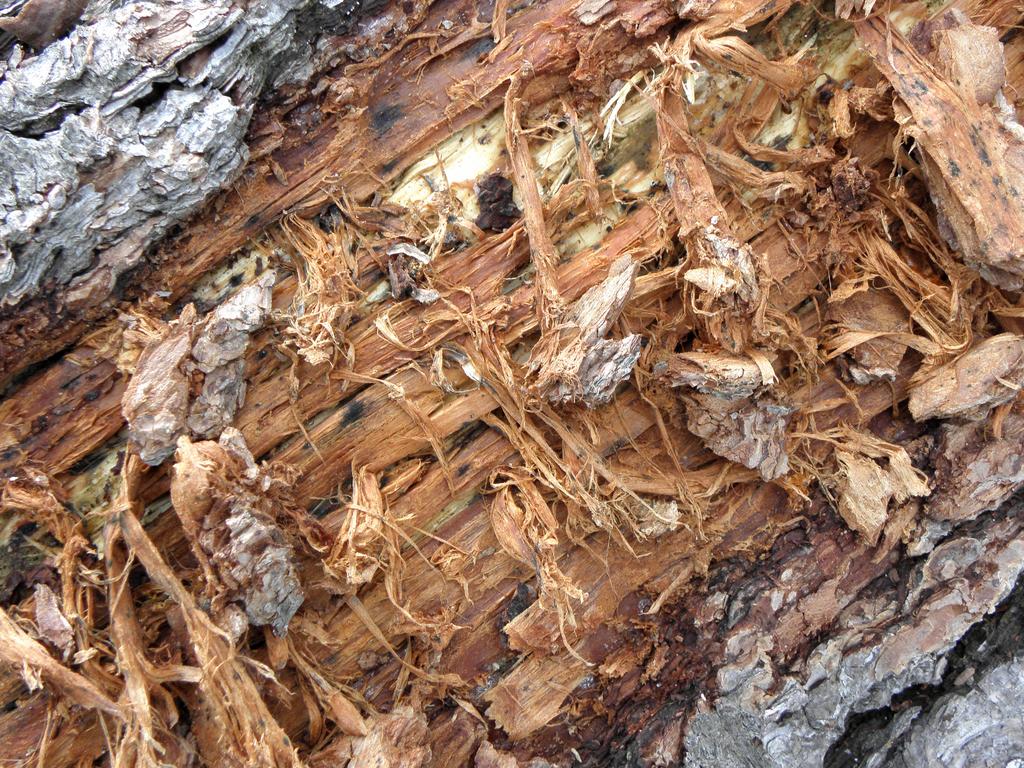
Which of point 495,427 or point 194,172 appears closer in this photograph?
point 194,172

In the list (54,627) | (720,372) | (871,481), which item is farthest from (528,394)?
(54,627)

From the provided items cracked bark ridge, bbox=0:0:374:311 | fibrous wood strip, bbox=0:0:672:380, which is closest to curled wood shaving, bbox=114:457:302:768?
cracked bark ridge, bbox=0:0:374:311

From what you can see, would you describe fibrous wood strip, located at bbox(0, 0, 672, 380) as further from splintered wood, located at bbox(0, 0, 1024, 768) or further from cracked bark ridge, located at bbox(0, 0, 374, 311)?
cracked bark ridge, located at bbox(0, 0, 374, 311)

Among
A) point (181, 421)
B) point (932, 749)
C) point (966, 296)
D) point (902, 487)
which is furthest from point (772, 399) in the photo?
point (181, 421)

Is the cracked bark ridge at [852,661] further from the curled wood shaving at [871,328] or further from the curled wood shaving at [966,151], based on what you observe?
the curled wood shaving at [966,151]

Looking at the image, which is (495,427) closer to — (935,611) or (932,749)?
(935,611)

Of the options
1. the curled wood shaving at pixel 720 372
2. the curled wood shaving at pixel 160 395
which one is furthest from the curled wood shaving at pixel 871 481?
the curled wood shaving at pixel 160 395
